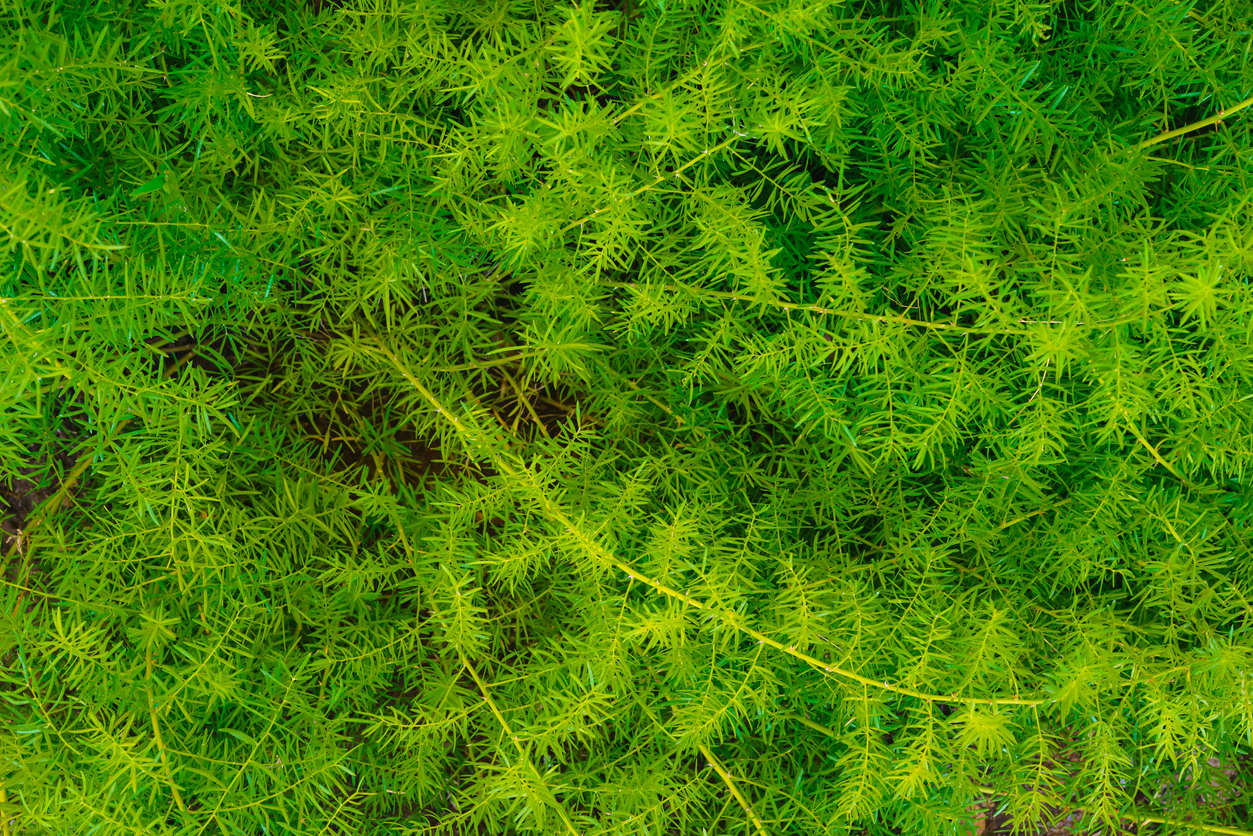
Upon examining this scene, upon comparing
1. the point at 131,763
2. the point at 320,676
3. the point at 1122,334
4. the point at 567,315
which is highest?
the point at 1122,334

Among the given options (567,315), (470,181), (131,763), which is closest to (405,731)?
(131,763)

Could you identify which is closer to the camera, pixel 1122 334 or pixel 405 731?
pixel 1122 334

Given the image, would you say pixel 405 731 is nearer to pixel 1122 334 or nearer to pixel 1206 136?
pixel 1122 334

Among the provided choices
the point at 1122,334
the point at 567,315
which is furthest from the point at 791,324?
the point at 1122,334

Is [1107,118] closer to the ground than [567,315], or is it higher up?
higher up

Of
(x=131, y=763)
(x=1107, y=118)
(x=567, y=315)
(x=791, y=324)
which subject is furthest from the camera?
(x=1107, y=118)

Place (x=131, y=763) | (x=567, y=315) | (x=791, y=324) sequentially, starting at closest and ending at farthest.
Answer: (x=131, y=763) < (x=791, y=324) < (x=567, y=315)

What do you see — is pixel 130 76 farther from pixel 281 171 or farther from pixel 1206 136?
Answer: pixel 1206 136
